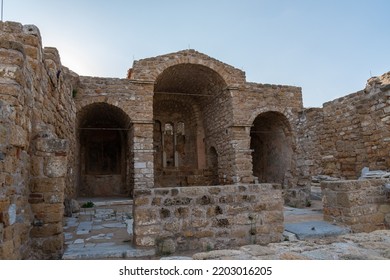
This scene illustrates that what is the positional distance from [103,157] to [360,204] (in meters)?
11.6

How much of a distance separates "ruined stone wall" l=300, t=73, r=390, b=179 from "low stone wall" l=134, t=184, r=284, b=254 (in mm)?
3118

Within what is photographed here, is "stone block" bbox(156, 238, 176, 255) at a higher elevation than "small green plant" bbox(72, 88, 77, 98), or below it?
below

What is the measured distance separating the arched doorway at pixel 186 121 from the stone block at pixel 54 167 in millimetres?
7653

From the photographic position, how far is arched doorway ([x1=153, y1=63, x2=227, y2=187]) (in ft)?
37.9

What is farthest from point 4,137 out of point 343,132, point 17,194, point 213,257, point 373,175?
point 343,132

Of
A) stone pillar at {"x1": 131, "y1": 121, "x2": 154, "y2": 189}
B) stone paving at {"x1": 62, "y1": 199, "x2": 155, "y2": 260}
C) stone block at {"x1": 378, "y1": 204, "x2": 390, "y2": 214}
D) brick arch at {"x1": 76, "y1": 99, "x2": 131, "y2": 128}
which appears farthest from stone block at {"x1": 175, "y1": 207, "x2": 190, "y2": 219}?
brick arch at {"x1": 76, "y1": 99, "x2": 131, "y2": 128}

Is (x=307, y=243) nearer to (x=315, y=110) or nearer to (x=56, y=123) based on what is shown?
(x=56, y=123)

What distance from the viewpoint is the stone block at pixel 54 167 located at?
3.25 m

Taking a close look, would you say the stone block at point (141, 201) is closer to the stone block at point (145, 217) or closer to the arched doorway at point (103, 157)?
the stone block at point (145, 217)

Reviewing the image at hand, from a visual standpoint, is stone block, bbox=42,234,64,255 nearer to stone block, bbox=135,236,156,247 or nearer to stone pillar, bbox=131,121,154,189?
stone block, bbox=135,236,156,247

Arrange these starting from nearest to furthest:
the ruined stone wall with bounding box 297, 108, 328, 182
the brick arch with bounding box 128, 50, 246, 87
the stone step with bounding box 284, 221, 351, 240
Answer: the stone step with bounding box 284, 221, 351, 240
the ruined stone wall with bounding box 297, 108, 328, 182
the brick arch with bounding box 128, 50, 246, 87

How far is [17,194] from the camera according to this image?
256cm

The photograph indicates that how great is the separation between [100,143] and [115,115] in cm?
322

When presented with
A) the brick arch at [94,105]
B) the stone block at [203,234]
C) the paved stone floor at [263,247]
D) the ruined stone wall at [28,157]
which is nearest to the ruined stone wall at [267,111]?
the brick arch at [94,105]
